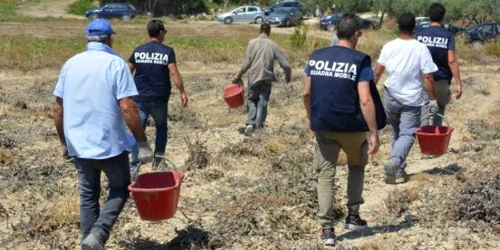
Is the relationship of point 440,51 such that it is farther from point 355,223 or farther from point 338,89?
point 338,89

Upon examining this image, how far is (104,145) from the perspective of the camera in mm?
4586

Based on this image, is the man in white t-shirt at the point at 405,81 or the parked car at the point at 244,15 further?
the parked car at the point at 244,15

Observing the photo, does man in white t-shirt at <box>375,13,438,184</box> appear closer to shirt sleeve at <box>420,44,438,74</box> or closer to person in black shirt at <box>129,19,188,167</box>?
shirt sleeve at <box>420,44,438,74</box>

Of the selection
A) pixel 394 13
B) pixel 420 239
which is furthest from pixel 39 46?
pixel 394 13

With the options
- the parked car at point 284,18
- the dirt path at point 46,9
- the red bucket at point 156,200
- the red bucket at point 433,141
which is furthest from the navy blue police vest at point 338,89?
the dirt path at point 46,9

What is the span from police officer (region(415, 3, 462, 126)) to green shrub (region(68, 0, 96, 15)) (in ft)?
158

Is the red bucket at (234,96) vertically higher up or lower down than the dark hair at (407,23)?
lower down

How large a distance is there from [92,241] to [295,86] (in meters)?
10.5

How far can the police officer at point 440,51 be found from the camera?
7289 mm

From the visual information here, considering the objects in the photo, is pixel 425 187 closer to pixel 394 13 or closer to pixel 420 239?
pixel 420 239

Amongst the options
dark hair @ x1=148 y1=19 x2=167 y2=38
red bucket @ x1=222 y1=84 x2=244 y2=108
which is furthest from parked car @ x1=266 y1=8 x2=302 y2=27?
dark hair @ x1=148 y1=19 x2=167 y2=38

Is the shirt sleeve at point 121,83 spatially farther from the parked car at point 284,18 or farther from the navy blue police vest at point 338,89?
the parked car at point 284,18

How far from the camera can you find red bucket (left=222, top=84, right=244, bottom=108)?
10289 millimetres

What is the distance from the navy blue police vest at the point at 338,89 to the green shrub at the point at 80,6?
165ft
